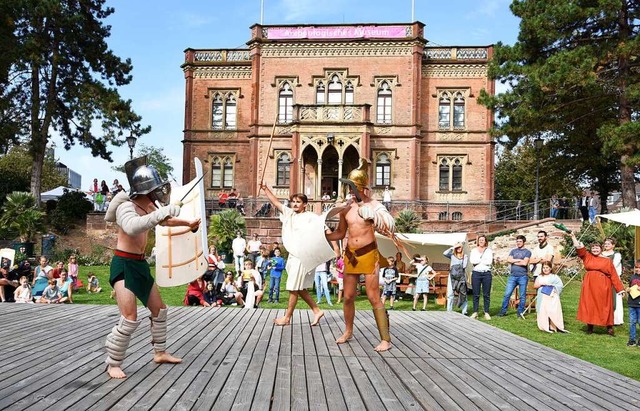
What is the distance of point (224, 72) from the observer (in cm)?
3962

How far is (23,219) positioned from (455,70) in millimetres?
27286

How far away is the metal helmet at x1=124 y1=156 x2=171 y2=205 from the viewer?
6023mm

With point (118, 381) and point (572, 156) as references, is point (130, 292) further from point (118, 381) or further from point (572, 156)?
point (572, 156)

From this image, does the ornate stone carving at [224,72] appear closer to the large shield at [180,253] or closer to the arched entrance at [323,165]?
the arched entrance at [323,165]

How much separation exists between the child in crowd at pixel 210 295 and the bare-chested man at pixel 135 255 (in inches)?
332

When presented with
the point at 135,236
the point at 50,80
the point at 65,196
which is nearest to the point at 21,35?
the point at 50,80

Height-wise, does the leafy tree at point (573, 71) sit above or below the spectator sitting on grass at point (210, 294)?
above

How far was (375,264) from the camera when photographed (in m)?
7.78

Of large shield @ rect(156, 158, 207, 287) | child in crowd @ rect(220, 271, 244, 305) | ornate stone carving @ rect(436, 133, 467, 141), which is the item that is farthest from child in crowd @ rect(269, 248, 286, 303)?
ornate stone carving @ rect(436, 133, 467, 141)

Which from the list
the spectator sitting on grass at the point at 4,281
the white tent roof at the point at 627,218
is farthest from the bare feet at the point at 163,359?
the white tent roof at the point at 627,218

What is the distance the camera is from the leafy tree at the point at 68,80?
2984 centimetres

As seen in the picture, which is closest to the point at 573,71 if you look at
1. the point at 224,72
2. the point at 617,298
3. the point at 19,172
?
the point at 617,298

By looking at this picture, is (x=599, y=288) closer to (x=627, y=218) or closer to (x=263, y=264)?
(x=627, y=218)

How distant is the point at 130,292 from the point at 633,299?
8559mm
